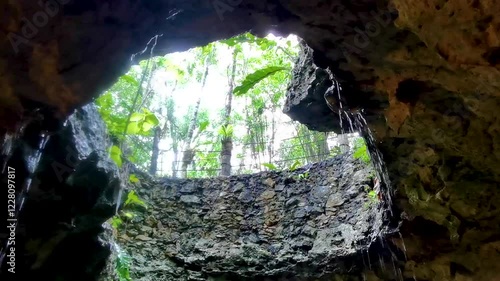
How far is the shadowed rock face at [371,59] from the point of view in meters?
3.02

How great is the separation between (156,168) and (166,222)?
1999 millimetres

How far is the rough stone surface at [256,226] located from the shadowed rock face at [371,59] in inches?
64.5

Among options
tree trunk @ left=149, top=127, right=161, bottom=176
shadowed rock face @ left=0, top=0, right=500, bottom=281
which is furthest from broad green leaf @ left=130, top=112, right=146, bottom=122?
tree trunk @ left=149, top=127, right=161, bottom=176

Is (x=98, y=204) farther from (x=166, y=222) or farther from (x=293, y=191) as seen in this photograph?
(x=293, y=191)

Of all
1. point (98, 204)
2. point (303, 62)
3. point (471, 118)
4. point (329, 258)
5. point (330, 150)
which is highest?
point (330, 150)

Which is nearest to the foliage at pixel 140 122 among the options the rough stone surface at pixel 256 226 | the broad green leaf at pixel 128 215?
the broad green leaf at pixel 128 215

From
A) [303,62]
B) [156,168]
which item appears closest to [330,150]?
[156,168]

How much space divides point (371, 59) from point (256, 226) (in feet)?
13.4

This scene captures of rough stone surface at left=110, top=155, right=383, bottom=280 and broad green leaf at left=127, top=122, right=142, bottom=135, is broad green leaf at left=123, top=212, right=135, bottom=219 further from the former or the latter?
broad green leaf at left=127, top=122, right=142, bottom=135

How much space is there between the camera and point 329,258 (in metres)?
5.81

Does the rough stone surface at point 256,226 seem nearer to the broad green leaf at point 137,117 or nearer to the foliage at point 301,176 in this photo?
the foliage at point 301,176

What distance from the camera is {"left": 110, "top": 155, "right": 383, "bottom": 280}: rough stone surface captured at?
6105 mm

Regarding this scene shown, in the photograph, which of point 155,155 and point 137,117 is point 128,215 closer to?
point 137,117

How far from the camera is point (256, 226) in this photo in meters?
7.08
